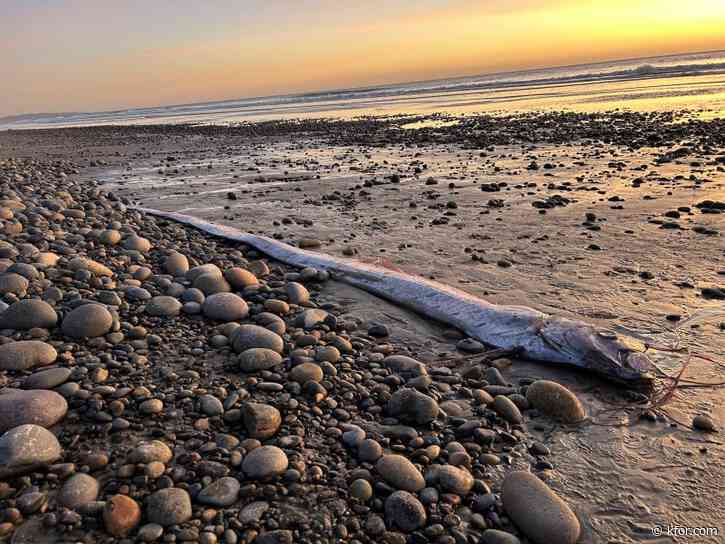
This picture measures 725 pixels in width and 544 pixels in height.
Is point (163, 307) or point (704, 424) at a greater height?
point (163, 307)

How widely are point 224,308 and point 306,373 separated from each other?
1.19 meters

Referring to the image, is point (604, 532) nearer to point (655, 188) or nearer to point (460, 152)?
point (655, 188)

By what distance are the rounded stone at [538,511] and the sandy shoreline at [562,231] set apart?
128mm

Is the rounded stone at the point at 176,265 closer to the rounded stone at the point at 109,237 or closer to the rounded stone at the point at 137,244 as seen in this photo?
the rounded stone at the point at 137,244

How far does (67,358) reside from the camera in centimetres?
317

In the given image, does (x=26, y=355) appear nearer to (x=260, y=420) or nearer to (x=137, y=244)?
(x=260, y=420)

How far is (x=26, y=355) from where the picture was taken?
3.05 meters

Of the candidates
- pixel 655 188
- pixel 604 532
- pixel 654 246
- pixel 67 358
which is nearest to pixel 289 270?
pixel 67 358

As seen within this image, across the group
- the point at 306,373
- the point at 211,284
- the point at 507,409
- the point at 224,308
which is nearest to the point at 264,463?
the point at 306,373

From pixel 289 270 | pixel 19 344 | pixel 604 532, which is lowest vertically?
pixel 604 532

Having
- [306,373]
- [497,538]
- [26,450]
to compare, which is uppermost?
[26,450]

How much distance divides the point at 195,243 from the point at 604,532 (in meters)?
5.28

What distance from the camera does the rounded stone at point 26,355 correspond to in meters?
3.01

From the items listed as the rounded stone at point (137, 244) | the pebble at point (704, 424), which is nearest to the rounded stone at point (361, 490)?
the pebble at point (704, 424)
